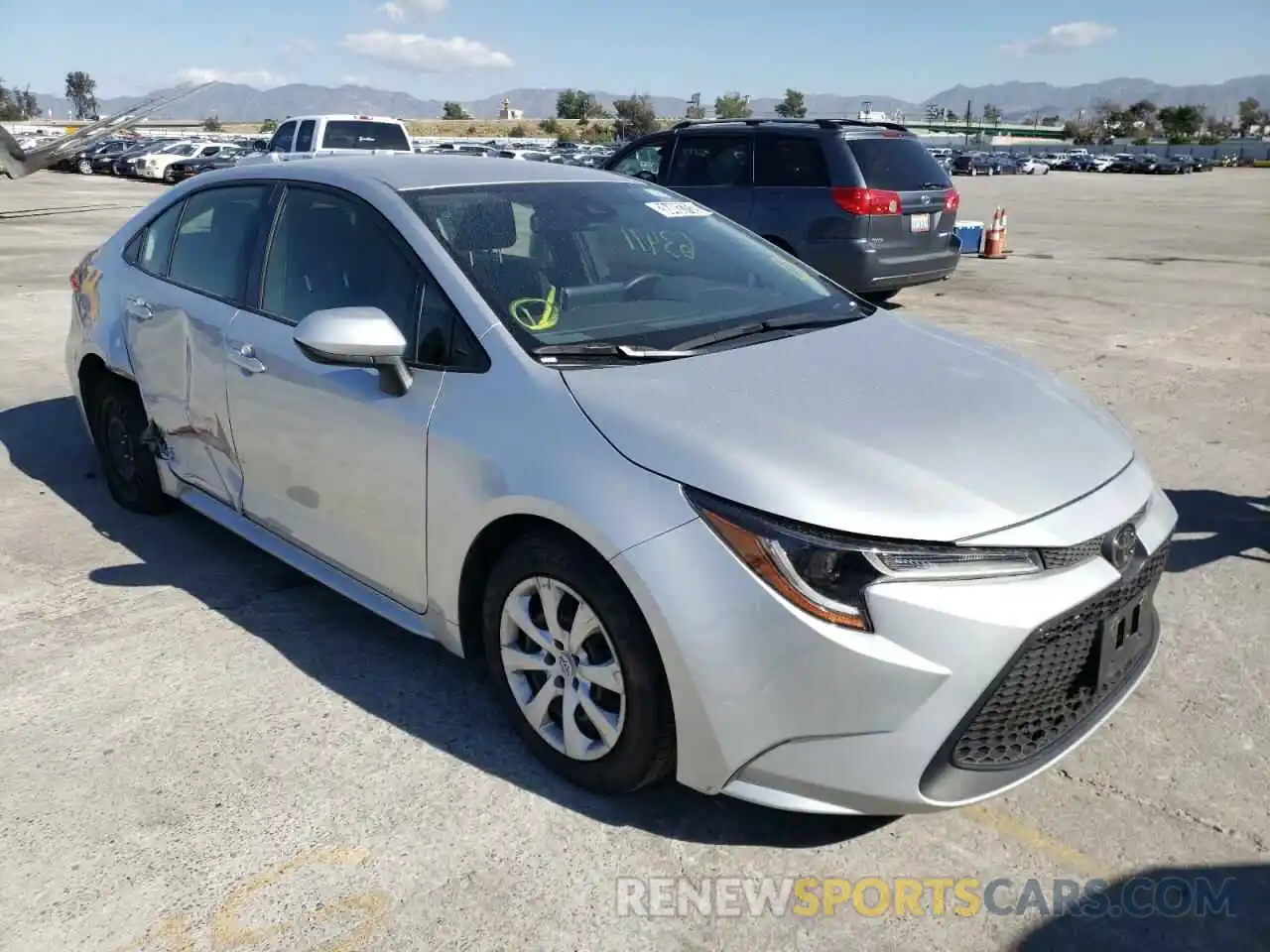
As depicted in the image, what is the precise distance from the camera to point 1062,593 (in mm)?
2389

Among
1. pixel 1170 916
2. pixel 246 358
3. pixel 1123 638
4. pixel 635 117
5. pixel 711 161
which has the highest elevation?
pixel 635 117

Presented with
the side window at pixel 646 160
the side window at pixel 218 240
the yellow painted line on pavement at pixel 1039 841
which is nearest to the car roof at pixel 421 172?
the side window at pixel 218 240

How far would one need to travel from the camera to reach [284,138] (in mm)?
19281

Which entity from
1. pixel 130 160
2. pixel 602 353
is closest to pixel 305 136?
pixel 602 353

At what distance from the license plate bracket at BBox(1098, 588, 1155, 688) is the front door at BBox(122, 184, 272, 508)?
118 inches

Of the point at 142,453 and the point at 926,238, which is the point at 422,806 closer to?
the point at 142,453

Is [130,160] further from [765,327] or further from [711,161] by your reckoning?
[765,327]

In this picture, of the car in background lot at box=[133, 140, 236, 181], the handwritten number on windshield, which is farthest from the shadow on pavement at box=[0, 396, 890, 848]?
the car in background lot at box=[133, 140, 236, 181]

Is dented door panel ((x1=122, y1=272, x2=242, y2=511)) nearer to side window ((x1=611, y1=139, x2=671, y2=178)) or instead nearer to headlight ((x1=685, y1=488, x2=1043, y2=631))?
headlight ((x1=685, y1=488, x2=1043, y2=631))

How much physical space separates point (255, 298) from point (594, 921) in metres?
2.52

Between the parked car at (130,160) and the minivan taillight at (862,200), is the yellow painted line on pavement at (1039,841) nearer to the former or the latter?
the minivan taillight at (862,200)

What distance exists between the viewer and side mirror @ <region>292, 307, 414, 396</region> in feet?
9.66

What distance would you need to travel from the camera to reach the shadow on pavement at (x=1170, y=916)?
7.79ft

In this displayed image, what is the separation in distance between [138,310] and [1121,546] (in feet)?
12.9
